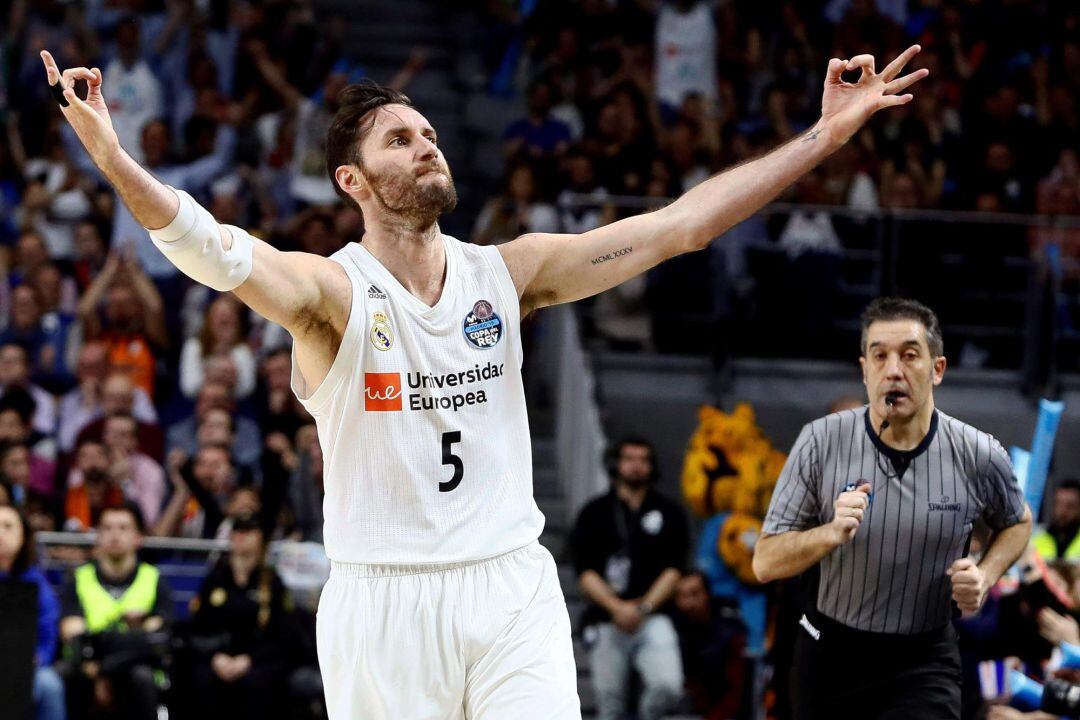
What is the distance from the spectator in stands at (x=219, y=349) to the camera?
12.8 meters

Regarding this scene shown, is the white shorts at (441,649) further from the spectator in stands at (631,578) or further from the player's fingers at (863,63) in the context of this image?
the spectator in stands at (631,578)

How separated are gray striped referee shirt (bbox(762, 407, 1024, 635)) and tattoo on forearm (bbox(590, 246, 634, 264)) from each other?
60.2 inches

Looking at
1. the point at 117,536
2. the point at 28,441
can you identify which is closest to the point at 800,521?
the point at 117,536

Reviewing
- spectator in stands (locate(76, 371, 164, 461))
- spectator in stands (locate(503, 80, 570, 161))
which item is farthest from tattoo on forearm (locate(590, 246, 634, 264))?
spectator in stands (locate(503, 80, 570, 161))

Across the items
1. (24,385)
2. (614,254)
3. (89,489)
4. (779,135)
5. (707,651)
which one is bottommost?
(707,651)

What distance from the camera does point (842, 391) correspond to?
12.6 m

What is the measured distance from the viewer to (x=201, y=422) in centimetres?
1234

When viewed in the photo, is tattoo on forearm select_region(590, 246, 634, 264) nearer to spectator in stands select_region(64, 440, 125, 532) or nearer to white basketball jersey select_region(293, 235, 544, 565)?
white basketball jersey select_region(293, 235, 544, 565)

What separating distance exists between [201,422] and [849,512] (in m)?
7.66

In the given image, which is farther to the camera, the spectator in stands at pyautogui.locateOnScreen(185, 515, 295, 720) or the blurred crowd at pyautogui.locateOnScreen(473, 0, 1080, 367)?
the blurred crowd at pyautogui.locateOnScreen(473, 0, 1080, 367)

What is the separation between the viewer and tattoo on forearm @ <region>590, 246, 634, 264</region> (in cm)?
498

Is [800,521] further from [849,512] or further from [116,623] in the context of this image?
[116,623]

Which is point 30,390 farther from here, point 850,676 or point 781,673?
point 850,676

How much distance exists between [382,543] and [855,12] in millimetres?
11952
